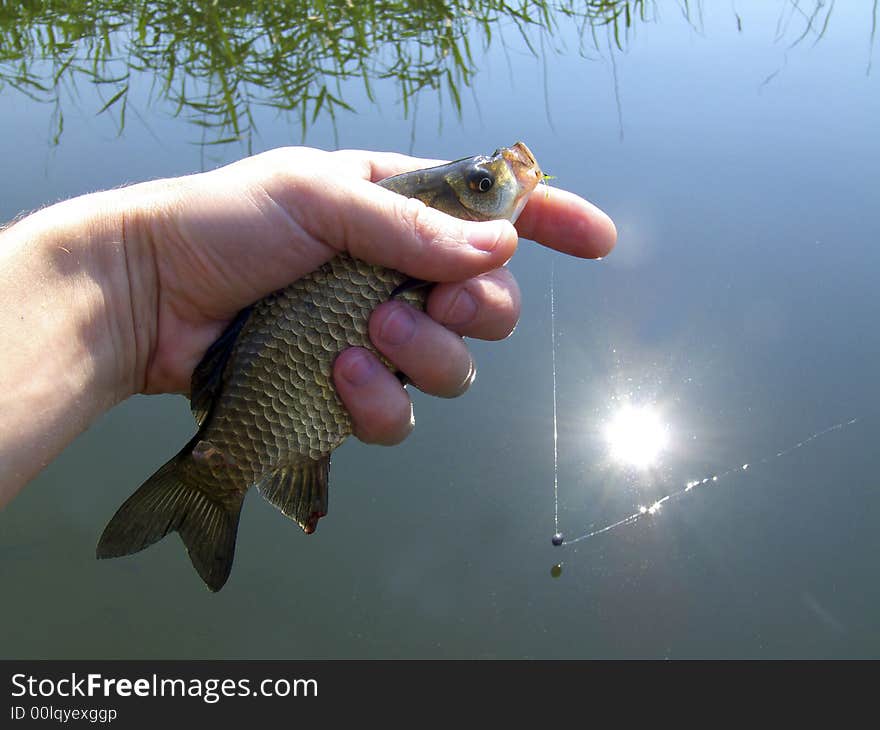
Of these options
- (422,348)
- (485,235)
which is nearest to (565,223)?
(485,235)

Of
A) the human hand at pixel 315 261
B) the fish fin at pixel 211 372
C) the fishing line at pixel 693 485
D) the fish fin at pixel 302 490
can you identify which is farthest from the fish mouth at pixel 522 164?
the fishing line at pixel 693 485

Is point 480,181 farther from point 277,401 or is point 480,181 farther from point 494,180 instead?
point 277,401

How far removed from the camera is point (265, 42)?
18.8 feet

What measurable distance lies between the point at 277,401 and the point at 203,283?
47 cm

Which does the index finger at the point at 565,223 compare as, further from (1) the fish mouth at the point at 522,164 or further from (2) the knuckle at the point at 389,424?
(2) the knuckle at the point at 389,424

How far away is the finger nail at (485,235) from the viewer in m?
1.90

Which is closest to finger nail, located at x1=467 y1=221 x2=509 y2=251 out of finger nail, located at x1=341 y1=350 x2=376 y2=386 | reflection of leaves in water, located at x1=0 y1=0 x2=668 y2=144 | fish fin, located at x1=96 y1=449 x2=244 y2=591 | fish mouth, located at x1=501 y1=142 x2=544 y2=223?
fish mouth, located at x1=501 y1=142 x2=544 y2=223

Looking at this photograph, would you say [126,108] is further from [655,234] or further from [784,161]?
[784,161]

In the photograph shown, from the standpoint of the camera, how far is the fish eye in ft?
6.37

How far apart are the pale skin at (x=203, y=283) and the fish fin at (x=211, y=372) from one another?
0.20 m

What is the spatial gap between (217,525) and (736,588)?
5.74 feet

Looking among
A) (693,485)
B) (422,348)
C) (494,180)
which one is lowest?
(693,485)

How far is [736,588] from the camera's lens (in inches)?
103
